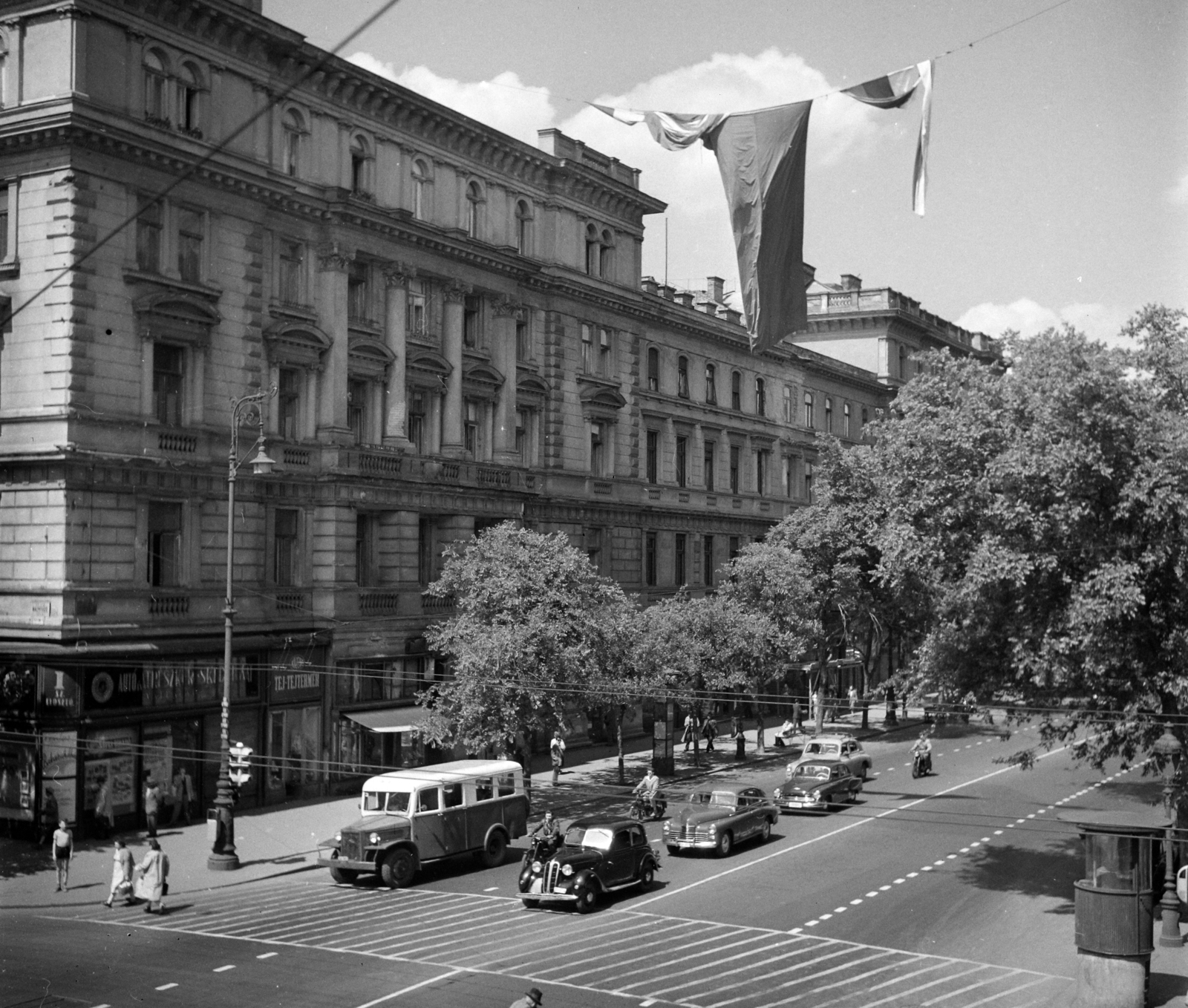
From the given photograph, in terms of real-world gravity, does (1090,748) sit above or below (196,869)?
above

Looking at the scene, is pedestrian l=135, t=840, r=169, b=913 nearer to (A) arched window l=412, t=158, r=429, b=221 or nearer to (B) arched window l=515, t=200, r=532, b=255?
(A) arched window l=412, t=158, r=429, b=221

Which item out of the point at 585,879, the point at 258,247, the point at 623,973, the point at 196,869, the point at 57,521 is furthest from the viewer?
the point at 258,247

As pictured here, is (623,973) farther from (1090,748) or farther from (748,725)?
(748,725)

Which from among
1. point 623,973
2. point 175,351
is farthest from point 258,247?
point 623,973

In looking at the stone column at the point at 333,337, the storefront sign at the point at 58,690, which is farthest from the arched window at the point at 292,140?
the storefront sign at the point at 58,690

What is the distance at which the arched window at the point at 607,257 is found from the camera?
57844 millimetres

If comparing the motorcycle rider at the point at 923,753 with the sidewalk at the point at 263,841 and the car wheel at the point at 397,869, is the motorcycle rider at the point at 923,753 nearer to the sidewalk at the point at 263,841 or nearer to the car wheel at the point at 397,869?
the sidewalk at the point at 263,841

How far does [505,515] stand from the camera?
49969 millimetres

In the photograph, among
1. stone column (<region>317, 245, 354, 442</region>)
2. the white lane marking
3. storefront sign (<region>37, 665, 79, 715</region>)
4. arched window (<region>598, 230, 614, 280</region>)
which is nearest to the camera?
the white lane marking

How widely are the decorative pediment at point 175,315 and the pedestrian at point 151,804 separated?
12.0 m

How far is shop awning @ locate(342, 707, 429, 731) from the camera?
139ft

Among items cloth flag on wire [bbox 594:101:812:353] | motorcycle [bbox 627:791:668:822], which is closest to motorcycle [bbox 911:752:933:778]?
motorcycle [bbox 627:791:668:822]

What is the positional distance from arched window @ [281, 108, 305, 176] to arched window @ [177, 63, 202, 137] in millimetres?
3476

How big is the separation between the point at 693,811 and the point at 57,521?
17.7 meters
